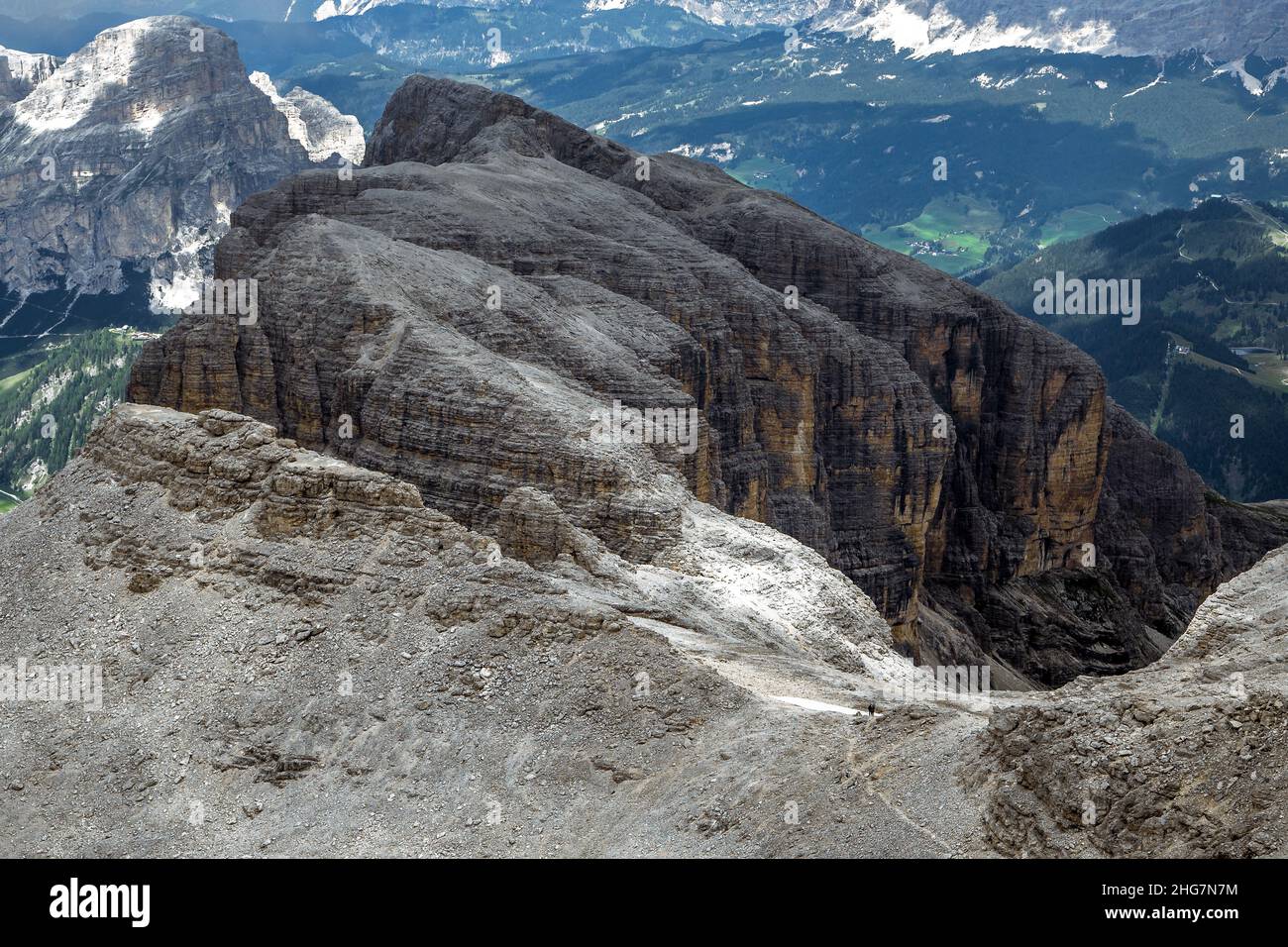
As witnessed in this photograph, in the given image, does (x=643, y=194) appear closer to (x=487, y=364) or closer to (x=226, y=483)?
(x=487, y=364)

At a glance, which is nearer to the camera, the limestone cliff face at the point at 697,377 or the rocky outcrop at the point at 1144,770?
the rocky outcrop at the point at 1144,770

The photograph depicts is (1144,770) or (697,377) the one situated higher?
(1144,770)

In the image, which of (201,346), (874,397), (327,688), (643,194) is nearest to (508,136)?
(643,194)

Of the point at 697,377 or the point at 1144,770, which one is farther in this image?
the point at 697,377

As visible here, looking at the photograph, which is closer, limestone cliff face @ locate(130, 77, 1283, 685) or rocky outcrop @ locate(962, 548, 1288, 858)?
rocky outcrop @ locate(962, 548, 1288, 858)

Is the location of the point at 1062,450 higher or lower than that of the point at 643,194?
lower

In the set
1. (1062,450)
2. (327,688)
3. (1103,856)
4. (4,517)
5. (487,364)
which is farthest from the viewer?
(1062,450)

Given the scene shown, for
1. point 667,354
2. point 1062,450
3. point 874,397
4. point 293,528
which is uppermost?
point 293,528

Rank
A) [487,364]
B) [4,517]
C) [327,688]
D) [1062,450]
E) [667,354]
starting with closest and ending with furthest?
[327,688], [4,517], [487,364], [667,354], [1062,450]
